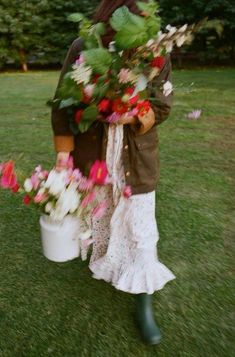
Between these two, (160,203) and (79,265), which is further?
(160,203)

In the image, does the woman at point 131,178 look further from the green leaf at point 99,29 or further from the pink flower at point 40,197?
the pink flower at point 40,197

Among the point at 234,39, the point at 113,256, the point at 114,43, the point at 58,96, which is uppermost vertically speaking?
the point at 114,43

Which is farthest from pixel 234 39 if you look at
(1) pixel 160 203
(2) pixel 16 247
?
(2) pixel 16 247

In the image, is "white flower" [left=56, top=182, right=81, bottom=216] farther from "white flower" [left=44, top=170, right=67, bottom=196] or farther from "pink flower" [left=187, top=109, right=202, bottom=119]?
"pink flower" [left=187, top=109, right=202, bottom=119]

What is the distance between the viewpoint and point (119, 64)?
1938mm

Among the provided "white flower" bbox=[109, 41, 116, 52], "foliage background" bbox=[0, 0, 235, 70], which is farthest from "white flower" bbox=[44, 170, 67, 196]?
"foliage background" bbox=[0, 0, 235, 70]

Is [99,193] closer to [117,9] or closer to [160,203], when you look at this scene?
[117,9]

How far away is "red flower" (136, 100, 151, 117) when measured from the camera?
6.82ft

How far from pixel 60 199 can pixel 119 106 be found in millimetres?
480

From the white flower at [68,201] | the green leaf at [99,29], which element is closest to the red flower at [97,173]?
the white flower at [68,201]

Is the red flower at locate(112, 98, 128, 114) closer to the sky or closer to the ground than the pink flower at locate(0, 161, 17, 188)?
closer to the sky

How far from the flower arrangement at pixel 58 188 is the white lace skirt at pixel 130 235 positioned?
267mm

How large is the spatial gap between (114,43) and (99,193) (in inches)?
34.4

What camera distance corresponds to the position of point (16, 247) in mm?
3320
